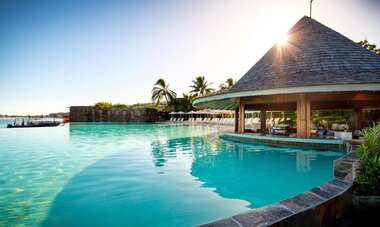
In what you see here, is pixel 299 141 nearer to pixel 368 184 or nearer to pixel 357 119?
pixel 368 184

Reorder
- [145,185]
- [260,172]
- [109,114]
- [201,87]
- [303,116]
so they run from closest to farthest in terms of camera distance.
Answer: [145,185], [260,172], [303,116], [109,114], [201,87]

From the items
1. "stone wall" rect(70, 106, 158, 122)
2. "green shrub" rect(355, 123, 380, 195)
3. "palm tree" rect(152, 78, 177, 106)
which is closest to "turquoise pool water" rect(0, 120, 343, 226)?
"green shrub" rect(355, 123, 380, 195)

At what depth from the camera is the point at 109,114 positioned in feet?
149

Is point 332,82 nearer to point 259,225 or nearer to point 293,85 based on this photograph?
point 293,85

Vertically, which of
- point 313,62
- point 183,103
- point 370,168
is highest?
point 313,62

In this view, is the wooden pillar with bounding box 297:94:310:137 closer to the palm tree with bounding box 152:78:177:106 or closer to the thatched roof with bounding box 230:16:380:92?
the thatched roof with bounding box 230:16:380:92

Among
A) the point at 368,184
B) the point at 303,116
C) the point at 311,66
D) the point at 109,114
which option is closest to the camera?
the point at 368,184

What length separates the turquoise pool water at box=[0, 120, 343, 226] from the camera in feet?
13.4

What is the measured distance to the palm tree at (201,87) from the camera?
52.2 meters

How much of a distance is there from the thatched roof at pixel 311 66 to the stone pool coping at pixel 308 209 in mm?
8887

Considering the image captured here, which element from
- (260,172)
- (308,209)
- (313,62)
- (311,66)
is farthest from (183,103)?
(308,209)

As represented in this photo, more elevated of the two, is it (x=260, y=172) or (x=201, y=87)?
(x=201, y=87)

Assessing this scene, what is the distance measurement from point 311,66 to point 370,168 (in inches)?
431

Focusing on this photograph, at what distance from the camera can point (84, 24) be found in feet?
49.4
